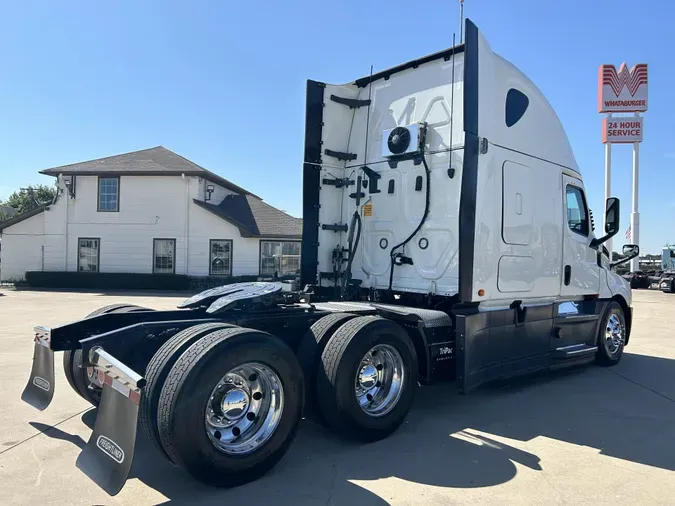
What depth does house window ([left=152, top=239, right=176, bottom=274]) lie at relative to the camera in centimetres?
2403

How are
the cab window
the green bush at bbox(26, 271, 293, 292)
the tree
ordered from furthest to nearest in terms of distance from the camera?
the tree → the green bush at bbox(26, 271, 293, 292) → the cab window

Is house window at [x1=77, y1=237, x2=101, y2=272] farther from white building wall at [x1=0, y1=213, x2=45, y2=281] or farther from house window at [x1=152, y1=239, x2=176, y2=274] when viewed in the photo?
house window at [x1=152, y1=239, x2=176, y2=274]

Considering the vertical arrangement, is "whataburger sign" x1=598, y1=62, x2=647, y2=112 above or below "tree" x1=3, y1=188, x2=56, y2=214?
above

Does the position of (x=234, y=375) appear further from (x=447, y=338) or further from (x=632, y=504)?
(x=632, y=504)

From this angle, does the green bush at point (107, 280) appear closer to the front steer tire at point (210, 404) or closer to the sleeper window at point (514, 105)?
the sleeper window at point (514, 105)

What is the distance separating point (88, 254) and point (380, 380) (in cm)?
2329

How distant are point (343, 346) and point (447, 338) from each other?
5.02 feet

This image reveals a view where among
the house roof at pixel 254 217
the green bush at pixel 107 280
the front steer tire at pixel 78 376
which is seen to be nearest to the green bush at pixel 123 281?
the green bush at pixel 107 280

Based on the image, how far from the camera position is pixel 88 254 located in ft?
80.1

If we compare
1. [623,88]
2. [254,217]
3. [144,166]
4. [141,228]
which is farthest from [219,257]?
[623,88]

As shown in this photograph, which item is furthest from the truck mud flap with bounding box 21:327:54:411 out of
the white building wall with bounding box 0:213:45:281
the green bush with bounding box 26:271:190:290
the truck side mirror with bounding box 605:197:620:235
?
the white building wall with bounding box 0:213:45:281

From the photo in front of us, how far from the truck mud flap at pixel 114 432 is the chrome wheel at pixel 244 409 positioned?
53 cm

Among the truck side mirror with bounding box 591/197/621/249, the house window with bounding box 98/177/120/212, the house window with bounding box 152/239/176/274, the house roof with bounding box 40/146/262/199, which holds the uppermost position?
the house roof with bounding box 40/146/262/199

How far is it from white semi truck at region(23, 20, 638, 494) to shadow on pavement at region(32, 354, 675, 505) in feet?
0.79
